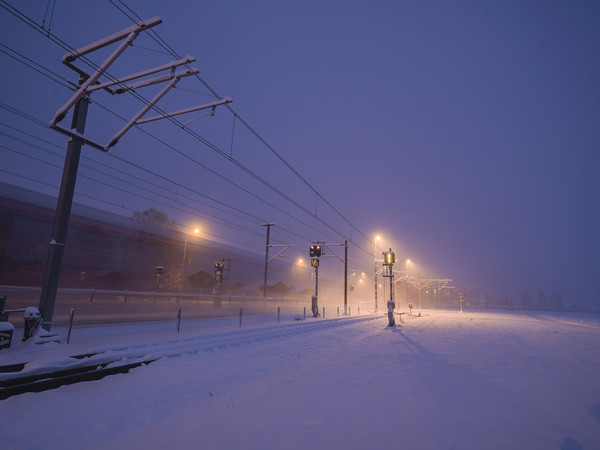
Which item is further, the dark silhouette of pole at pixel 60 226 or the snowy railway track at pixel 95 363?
the dark silhouette of pole at pixel 60 226

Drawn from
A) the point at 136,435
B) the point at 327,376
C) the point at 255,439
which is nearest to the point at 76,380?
the point at 136,435

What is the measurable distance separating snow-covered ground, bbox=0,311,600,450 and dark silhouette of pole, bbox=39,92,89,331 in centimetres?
132

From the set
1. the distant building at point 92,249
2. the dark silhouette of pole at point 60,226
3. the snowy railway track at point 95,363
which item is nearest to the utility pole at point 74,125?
the dark silhouette of pole at point 60,226

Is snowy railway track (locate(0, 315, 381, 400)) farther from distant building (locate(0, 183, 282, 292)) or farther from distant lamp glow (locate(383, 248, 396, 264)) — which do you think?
distant building (locate(0, 183, 282, 292))

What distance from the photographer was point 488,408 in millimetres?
4711

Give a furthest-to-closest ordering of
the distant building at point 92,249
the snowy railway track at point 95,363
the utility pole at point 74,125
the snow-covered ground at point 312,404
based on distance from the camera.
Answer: the distant building at point 92,249 < the utility pole at point 74,125 < the snowy railway track at point 95,363 < the snow-covered ground at point 312,404

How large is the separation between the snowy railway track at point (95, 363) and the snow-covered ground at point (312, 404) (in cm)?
11

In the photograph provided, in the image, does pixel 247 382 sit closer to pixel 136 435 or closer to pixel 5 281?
pixel 136 435

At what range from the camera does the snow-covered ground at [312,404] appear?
3.77 m

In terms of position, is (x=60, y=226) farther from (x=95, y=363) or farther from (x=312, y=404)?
(x=312, y=404)

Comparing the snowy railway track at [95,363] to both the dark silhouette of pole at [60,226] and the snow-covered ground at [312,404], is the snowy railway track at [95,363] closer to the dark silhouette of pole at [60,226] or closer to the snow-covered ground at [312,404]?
the snow-covered ground at [312,404]

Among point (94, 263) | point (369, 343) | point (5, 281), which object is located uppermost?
point (94, 263)

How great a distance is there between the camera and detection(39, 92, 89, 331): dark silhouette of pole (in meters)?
8.80

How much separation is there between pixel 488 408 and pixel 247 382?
4333 millimetres
